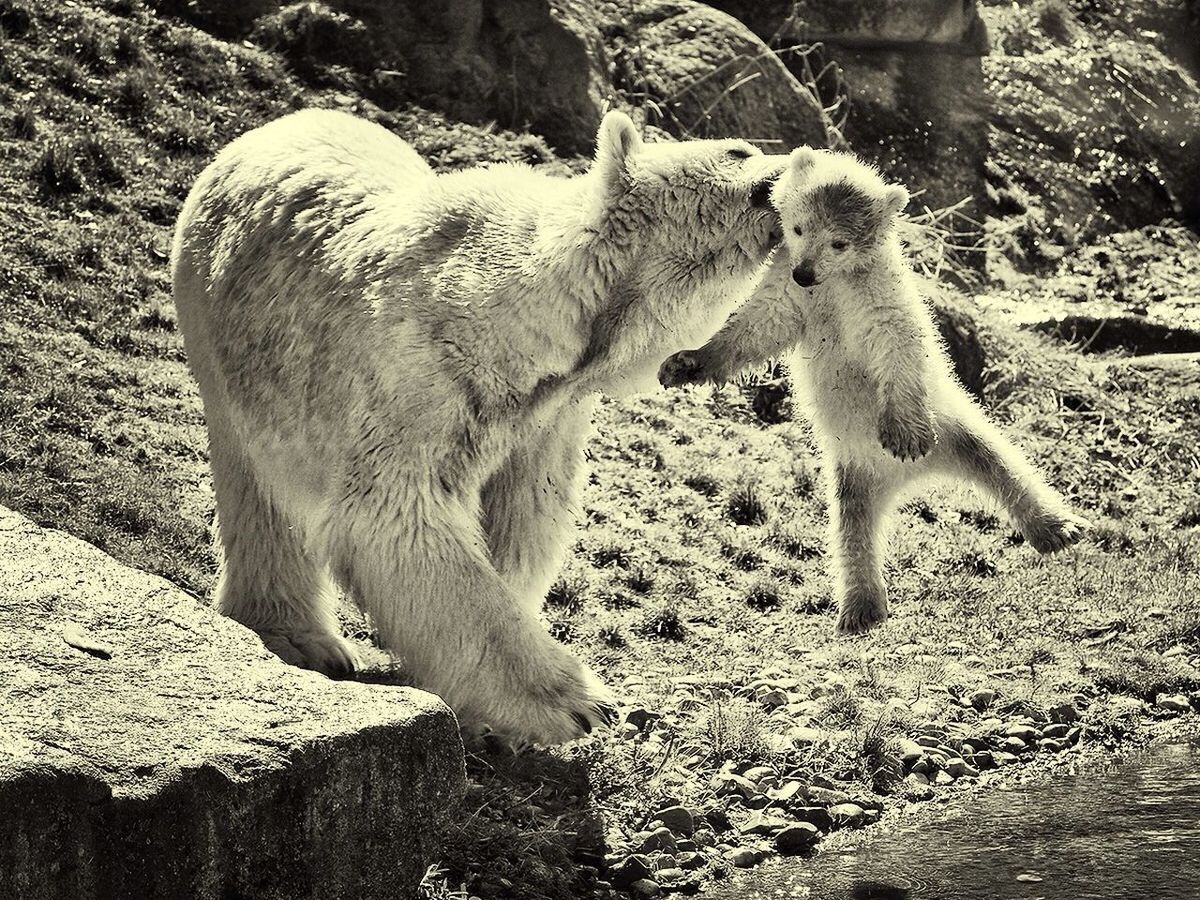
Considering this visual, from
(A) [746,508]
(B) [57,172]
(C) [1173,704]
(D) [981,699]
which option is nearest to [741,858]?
(D) [981,699]

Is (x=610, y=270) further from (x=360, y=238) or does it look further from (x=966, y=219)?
(x=966, y=219)

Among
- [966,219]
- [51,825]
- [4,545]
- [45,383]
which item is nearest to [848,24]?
[966,219]

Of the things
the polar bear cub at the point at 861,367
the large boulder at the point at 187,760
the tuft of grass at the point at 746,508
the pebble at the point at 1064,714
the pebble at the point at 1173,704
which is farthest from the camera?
the tuft of grass at the point at 746,508

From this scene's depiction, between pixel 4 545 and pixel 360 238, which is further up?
pixel 360 238

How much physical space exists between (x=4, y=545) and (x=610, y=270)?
206cm

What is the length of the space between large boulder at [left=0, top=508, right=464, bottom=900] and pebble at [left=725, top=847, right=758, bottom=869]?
1350 mm

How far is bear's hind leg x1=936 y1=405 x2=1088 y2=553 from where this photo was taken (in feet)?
20.0

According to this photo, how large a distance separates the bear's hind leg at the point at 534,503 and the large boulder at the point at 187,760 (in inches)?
64.4

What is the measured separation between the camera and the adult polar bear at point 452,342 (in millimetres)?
5648

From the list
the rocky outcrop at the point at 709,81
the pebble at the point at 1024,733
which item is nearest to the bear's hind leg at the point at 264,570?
the pebble at the point at 1024,733

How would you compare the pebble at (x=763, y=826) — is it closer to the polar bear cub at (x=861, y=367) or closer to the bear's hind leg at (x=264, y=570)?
the polar bear cub at (x=861, y=367)

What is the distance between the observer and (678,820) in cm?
597

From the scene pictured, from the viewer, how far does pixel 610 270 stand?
231 inches

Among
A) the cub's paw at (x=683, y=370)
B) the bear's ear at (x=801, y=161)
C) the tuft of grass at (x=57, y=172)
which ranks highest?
the bear's ear at (x=801, y=161)
